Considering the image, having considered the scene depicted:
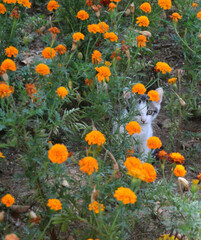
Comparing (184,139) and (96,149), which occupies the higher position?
(96,149)

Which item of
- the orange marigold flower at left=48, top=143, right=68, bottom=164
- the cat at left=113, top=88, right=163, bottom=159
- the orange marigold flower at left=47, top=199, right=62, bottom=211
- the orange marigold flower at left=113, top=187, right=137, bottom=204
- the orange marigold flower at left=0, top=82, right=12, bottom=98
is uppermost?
the orange marigold flower at left=0, top=82, right=12, bottom=98

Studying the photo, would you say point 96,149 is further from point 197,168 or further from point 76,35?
point 197,168

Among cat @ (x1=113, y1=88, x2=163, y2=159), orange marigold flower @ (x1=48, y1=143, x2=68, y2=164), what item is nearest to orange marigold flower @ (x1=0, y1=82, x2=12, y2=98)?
orange marigold flower @ (x1=48, y1=143, x2=68, y2=164)

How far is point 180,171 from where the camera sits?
2127mm

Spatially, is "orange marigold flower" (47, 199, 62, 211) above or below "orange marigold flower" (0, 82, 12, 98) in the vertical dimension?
below

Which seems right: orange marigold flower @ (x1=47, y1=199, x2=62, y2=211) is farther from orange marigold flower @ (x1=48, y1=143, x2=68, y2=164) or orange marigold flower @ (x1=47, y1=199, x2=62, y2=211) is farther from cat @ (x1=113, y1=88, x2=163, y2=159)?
cat @ (x1=113, y1=88, x2=163, y2=159)

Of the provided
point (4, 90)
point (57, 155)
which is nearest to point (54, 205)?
point (57, 155)

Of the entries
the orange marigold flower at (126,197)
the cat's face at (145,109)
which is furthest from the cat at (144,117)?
the orange marigold flower at (126,197)

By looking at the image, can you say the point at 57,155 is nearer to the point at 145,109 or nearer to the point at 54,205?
the point at 54,205

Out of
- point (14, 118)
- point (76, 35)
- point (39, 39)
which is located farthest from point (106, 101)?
point (39, 39)

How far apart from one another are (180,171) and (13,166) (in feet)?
4.44

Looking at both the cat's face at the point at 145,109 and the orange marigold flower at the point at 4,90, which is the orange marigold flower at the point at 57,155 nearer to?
the orange marigold flower at the point at 4,90

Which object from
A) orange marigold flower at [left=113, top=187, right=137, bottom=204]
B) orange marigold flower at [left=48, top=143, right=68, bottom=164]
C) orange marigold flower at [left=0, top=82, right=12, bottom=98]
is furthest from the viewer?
orange marigold flower at [left=0, top=82, right=12, bottom=98]

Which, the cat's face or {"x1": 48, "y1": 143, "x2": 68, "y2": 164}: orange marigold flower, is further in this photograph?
the cat's face
